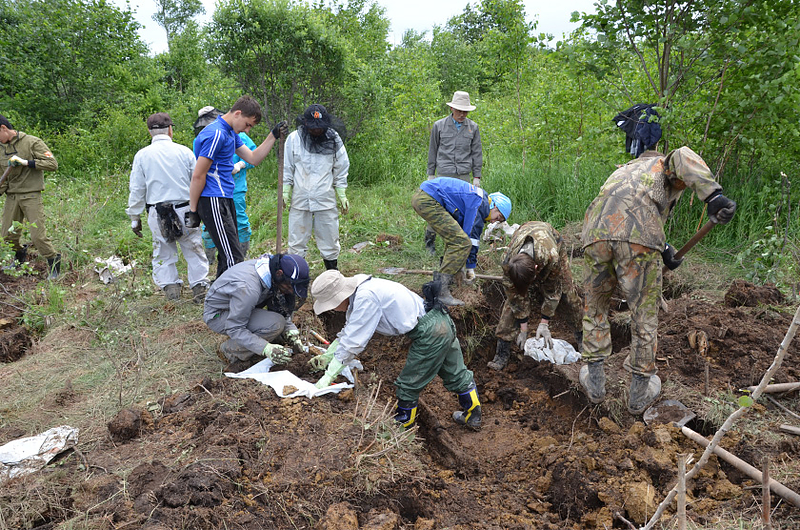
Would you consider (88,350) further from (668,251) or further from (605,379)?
(668,251)

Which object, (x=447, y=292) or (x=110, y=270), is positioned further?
(x=110, y=270)

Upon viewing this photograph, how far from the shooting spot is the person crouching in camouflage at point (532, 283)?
4152mm

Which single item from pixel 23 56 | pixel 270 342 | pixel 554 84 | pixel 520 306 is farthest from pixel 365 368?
pixel 23 56

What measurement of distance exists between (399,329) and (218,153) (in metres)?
2.50

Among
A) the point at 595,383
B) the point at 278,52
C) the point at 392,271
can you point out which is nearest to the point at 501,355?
the point at 595,383

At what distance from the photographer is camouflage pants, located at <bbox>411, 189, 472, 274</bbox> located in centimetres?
522

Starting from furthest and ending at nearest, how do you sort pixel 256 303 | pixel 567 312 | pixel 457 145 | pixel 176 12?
1. pixel 176 12
2. pixel 457 145
3. pixel 567 312
4. pixel 256 303

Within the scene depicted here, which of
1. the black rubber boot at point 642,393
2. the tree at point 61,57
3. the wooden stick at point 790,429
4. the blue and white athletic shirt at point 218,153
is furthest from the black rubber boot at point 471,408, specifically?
the tree at point 61,57

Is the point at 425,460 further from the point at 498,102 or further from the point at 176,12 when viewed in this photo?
the point at 176,12

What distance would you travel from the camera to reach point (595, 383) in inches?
152

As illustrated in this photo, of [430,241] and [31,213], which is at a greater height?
[31,213]

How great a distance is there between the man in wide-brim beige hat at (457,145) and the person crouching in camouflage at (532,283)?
190 centimetres

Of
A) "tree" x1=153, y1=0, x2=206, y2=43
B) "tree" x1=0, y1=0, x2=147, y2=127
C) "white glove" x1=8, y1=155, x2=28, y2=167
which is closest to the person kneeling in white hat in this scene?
"white glove" x1=8, y1=155, x2=28, y2=167

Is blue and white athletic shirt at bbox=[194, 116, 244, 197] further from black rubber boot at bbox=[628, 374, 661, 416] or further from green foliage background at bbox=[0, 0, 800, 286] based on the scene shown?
black rubber boot at bbox=[628, 374, 661, 416]
